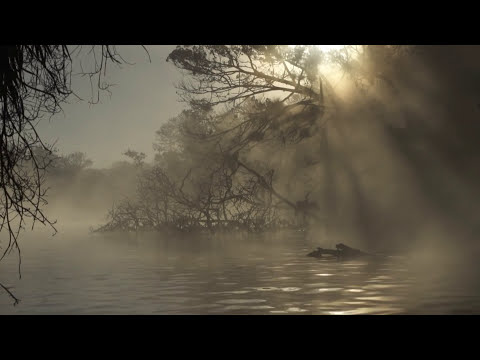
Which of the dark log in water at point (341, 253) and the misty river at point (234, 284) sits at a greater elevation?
the dark log in water at point (341, 253)

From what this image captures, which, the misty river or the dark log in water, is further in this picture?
the dark log in water

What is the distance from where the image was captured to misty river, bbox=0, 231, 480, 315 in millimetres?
12492

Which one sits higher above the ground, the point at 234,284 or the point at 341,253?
the point at 341,253

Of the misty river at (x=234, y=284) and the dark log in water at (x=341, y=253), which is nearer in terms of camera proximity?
the misty river at (x=234, y=284)

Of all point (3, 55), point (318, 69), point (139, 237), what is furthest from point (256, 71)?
point (3, 55)

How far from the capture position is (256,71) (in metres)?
29.7

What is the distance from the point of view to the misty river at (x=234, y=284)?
12492 mm

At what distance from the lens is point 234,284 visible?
1609 cm

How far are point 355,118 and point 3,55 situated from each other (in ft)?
66.7

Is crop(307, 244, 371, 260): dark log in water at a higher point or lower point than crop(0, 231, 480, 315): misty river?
higher

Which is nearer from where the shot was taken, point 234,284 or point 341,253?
point 234,284

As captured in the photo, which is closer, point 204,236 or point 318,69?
point 318,69
